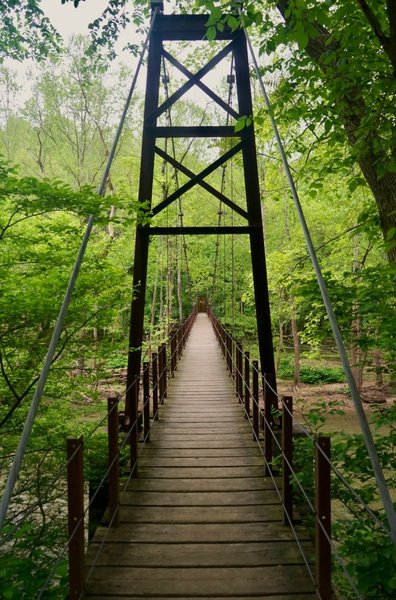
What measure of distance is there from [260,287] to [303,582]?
280 cm

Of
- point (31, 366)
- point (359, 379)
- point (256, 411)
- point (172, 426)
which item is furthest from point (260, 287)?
point (359, 379)

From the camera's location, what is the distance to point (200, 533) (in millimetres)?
2287

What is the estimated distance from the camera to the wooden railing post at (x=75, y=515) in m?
1.72

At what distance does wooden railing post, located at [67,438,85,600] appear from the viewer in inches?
67.8

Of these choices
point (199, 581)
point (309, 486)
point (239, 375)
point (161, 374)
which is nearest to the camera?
point (199, 581)

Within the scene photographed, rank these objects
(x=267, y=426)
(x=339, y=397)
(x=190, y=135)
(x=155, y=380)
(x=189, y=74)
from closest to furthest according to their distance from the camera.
Answer: 1. (x=267, y=426)
2. (x=190, y=135)
3. (x=189, y=74)
4. (x=155, y=380)
5. (x=339, y=397)

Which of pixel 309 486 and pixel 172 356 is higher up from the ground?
pixel 172 356

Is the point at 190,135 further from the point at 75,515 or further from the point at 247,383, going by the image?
the point at 75,515

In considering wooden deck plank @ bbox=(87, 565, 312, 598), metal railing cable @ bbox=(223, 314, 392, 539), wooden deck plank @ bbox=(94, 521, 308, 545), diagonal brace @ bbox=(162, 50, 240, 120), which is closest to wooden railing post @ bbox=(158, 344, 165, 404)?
metal railing cable @ bbox=(223, 314, 392, 539)

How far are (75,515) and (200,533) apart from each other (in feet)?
2.84

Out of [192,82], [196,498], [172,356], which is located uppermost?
[192,82]

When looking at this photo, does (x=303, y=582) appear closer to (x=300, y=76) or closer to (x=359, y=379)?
(x=300, y=76)

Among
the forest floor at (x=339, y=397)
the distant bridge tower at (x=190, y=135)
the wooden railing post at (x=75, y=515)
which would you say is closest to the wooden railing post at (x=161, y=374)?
the distant bridge tower at (x=190, y=135)

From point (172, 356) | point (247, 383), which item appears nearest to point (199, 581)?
point (247, 383)
